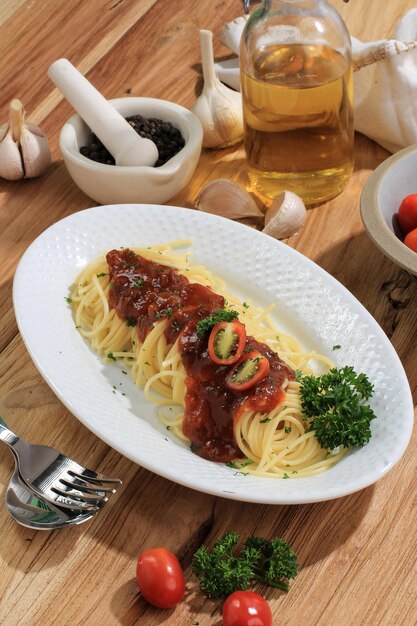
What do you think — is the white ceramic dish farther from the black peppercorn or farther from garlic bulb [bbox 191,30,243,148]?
garlic bulb [bbox 191,30,243,148]

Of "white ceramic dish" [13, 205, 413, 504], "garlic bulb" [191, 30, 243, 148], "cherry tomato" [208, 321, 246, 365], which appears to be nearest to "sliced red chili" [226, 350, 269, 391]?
"cherry tomato" [208, 321, 246, 365]

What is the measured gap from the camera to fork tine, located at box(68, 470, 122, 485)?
2.81m

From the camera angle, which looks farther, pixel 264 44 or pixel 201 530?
pixel 264 44

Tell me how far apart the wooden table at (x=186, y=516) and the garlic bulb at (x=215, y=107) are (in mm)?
144

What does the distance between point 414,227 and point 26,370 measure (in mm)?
1561

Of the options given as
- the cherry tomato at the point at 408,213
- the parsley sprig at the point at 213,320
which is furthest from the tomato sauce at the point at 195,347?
the cherry tomato at the point at 408,213

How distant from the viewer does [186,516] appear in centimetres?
279

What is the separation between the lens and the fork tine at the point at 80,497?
2.79 meters

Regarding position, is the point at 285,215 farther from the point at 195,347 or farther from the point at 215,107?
the point at 195,347

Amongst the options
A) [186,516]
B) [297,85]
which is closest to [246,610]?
[186,516]

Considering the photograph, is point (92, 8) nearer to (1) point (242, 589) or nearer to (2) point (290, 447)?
(2) point (290, 447)

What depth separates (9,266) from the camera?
12.5ft

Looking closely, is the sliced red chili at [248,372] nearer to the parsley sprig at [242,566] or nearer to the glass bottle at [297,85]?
the parsley sprig at [242,566]

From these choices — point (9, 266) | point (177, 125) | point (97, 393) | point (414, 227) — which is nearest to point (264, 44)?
point (177, 125)
